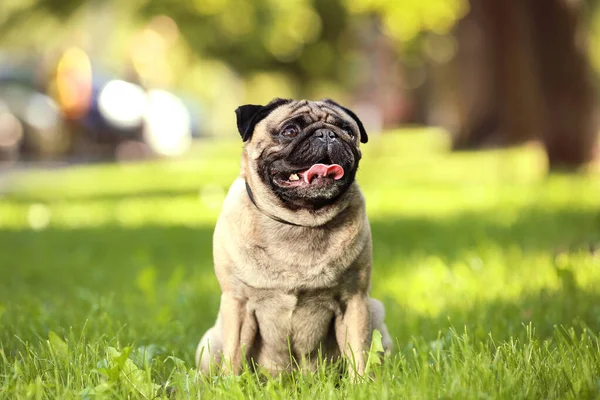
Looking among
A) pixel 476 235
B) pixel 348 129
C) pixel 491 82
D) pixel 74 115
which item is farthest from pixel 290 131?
pixel 74 115

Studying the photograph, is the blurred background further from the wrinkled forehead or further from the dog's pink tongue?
the dog's pink tongue

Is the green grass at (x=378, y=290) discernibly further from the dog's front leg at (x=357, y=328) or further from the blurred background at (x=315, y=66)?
the blurred background at (x=315, y=66)

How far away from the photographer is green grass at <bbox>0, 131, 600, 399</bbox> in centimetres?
344

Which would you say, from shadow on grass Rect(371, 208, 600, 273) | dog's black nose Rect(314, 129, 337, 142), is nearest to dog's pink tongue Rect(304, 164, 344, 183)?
dog's black nose Rect(314, 129, 337, 142)

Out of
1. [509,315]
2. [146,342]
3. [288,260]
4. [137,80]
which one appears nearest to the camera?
[288,260]

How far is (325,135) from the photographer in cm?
370

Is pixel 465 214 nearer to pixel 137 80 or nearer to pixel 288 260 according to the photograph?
pixel 288 260

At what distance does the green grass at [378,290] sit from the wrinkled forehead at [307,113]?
1062 mm

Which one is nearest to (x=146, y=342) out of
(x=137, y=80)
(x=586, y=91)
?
(x=586, y=91)

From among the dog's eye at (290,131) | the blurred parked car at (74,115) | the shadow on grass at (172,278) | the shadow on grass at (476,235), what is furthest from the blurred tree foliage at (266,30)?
the dog's eye at (290,131)

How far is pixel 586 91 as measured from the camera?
13.0m

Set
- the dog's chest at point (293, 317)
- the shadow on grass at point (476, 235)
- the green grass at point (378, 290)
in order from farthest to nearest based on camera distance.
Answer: the shadow on grass at point (476, 235), the dog's chest at point (293, 317), the green grass at point (378, 290)

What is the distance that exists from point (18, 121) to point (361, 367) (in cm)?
1999

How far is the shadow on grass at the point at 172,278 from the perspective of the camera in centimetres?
476
